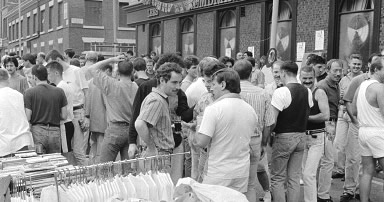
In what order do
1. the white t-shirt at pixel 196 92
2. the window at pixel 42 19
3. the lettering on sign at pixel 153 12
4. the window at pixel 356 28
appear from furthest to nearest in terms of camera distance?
the window at pixel 42 19
the lettering on sign at pixel 153 12
the window at pixel 356 28
the white t-shirt at pixel 196 92

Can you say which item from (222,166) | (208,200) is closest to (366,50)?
(222,166)

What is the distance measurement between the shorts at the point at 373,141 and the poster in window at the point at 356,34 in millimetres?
5850

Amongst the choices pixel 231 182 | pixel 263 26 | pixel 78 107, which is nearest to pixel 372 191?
pixel 231 182

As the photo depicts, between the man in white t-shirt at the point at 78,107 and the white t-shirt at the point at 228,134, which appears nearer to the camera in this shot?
the white t-shirt at the point at 228,134

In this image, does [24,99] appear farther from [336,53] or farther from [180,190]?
[336,53]

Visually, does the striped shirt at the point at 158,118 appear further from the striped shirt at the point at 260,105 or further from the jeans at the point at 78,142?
the jeans at the point at 78,142

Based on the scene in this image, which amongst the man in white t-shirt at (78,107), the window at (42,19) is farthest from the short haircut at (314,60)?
the window at (42,19)

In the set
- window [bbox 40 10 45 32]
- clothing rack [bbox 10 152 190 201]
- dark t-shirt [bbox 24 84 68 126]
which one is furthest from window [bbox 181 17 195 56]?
window [bbox 40 10 45 32]

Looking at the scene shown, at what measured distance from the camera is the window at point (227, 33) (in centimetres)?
1673

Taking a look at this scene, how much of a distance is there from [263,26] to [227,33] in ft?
7.85

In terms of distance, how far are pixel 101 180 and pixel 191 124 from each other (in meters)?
2.05

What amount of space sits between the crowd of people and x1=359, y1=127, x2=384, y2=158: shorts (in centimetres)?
1

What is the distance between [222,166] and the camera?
461 centimetres

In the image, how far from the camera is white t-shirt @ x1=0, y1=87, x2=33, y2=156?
5711mm
